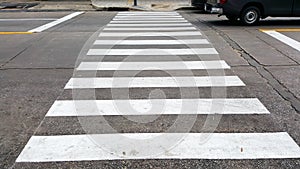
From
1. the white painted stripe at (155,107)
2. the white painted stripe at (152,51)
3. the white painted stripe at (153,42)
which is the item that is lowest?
the white painted stripe at (155,107)

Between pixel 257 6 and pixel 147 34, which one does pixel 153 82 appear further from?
pixel 257 6

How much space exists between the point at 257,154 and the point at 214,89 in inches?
81.9

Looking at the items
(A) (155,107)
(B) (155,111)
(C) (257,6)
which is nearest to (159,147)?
(B) (155,111)

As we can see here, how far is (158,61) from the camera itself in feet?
24.2

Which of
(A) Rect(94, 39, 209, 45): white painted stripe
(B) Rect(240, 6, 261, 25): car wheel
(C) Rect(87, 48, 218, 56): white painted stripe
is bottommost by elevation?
(C) Rect(87, 48, 218, 56): white painted stripe

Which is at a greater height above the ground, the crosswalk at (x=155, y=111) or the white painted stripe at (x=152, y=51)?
the white painted stripe at (x=152, y=51)

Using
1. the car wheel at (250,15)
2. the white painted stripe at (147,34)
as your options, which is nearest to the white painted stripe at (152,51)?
the white painted stripe at (147,34)

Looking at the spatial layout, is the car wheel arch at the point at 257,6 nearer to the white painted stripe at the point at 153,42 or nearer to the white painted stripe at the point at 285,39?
the white painted stripe at the point at 285,39

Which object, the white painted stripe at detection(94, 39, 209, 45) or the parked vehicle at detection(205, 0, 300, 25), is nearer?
the white painted stripe at detection(94, 39, 209, 45)

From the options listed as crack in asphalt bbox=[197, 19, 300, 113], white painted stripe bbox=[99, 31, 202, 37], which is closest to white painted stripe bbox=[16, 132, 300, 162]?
crack in asphalt bbox=[197, 19, 300, 113]

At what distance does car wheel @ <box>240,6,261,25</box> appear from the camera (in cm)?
1214

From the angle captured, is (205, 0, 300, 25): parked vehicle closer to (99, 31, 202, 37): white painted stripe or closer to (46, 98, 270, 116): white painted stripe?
(99, 31, 202, 37): white painted stripe

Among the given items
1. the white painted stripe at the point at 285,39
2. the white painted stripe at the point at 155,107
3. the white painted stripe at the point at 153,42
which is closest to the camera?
the white painted stripe at the point at 155,107

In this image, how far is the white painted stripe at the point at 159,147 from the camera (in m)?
3.56
